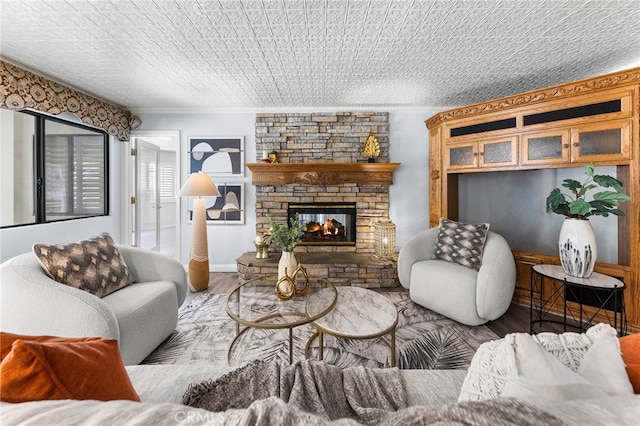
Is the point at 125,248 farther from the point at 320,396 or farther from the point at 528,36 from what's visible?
the point at 528,36

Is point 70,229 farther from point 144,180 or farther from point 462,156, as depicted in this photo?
point 462,156

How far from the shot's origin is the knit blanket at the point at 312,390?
871mm

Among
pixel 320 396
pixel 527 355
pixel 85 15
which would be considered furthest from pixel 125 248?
pixel 527 355

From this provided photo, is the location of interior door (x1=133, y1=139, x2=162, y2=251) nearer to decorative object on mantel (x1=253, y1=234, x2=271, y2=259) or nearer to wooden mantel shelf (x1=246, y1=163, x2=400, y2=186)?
wooden mantel shelf (x1=246, y1=163, x2=400, y2=186)

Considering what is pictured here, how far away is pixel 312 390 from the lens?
0.93 m

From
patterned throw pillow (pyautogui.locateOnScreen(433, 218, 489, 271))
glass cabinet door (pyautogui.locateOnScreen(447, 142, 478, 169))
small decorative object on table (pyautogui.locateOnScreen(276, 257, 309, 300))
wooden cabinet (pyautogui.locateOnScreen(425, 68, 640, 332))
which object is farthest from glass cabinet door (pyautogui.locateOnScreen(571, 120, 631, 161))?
small decorative object on table (pyautogui.locateOnScreen(276, 257, 309, 300))

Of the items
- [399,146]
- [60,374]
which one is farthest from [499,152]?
[60,374]

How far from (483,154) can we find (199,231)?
140 inches

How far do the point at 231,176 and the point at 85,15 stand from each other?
7.21 ft

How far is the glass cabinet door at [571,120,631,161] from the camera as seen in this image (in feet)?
7.04

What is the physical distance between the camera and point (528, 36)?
2027 mm

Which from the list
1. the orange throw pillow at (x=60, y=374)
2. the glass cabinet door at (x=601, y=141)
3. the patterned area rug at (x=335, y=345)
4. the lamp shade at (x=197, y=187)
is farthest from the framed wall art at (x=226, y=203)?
the glass cabinet door at (x=601, y=141)

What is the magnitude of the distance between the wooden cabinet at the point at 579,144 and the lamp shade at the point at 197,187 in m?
3.51

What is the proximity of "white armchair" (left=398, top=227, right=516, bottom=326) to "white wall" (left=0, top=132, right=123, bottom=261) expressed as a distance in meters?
3.98
